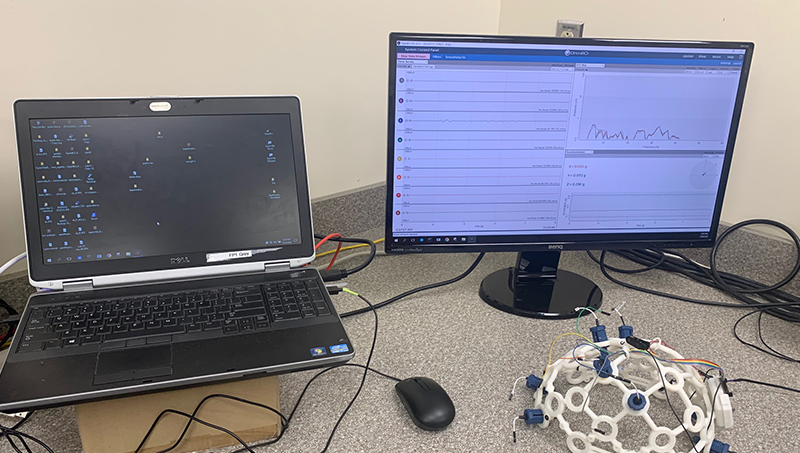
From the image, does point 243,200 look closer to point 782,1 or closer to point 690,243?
point 690,243

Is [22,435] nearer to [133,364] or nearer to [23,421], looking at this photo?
[23,421]

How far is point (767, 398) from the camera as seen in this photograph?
2.02 feet

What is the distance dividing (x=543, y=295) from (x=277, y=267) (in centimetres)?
41

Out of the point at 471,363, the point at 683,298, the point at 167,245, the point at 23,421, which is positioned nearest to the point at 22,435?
the point at 23,421

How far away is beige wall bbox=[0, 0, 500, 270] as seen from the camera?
0.65 metres

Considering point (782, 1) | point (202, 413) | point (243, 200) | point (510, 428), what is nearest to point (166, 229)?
point (243, 200)

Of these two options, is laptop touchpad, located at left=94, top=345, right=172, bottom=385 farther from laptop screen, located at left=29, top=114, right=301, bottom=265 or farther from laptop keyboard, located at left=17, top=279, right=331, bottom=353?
laptop screen, located at left=29, top=114, right=301, bottom=265

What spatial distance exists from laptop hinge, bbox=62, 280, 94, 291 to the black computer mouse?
386mm

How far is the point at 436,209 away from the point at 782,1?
605 mm

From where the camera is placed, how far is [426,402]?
1.86 feet

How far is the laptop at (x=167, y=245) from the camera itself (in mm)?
525

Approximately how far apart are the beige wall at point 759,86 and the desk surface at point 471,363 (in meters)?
0.18

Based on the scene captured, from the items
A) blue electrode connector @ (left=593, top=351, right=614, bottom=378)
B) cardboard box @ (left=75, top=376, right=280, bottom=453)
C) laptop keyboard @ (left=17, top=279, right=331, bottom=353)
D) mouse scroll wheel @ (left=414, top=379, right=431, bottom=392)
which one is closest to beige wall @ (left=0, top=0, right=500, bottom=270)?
laptop keyboard @ (left=17, top=279, right=331, bottom=353)

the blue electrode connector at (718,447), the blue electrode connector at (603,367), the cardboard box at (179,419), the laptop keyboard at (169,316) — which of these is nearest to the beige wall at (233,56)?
the laptop keyboard at (169,316)
